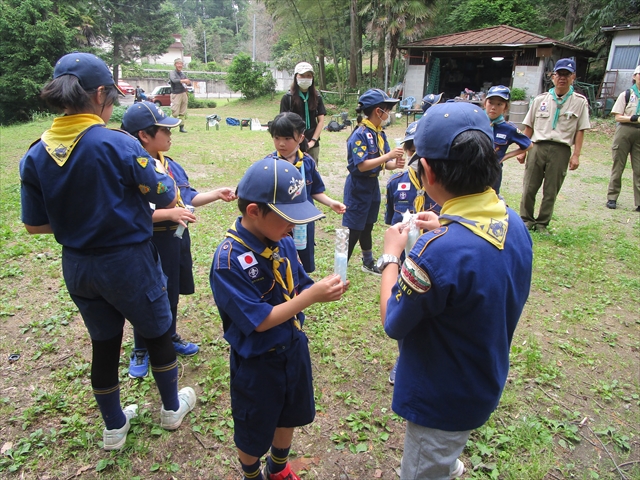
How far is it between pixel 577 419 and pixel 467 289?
7.24 feet

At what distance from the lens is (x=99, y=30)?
2864cm

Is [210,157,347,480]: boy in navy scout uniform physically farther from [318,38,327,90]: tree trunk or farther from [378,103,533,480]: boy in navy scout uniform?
[318,38,327,90]: tree trunk

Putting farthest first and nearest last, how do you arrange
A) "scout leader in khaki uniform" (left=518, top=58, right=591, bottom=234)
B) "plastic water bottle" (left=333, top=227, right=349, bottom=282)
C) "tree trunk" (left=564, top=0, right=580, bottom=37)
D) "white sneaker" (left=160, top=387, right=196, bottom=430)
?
"tree trunk" (left=564, top=0, right=580, bottom=37), "scout leader in khaki uniform" (left=518, top=58, right=591, bottom=234), "white sneaker" (left=160, top=387, right=196, bottom=430), "plastic water bottle" (left=333, top=227, right=349, bottom=282)

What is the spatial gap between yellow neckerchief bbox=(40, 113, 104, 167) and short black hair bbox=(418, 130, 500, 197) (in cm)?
159

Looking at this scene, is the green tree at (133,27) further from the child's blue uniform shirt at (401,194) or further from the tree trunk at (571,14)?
the child's blue uniform shirt at (401,194)

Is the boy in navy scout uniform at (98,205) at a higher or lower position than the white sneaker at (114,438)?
higher

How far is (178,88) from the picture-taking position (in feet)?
45.6

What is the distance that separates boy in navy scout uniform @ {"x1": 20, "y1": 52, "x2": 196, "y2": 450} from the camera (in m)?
1.99

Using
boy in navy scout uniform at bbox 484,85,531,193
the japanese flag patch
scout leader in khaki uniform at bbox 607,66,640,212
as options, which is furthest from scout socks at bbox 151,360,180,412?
scout leader in khaki uniform at bbox 607,66,640,212

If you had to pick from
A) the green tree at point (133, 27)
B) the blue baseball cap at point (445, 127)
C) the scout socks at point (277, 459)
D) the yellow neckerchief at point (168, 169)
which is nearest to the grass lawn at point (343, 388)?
the scout socks at point (277, 459)

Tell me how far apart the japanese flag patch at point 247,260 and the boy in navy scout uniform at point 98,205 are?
74 centimetres

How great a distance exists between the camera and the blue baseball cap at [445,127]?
140 cm

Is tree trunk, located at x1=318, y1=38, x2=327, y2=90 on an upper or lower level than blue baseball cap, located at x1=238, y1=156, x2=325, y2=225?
upper

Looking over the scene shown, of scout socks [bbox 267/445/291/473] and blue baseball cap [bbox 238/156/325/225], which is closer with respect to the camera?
blue baseball cap [bbox 238/156/325/225]
